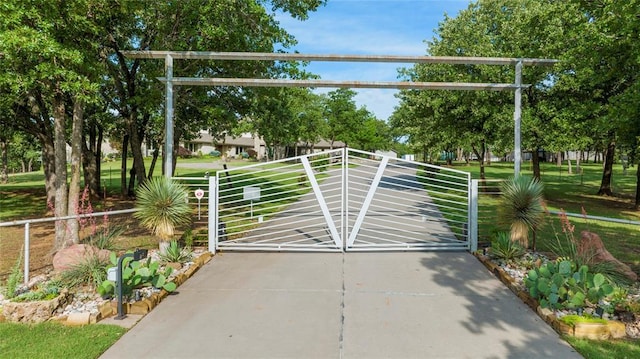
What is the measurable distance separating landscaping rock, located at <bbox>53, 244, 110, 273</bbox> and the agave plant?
1077mm

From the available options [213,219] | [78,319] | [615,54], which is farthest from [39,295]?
[615,54]

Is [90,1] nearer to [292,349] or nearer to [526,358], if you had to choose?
[292,349]

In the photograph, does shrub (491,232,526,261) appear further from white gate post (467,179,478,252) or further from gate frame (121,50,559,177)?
gate frame (121,50,559,177)

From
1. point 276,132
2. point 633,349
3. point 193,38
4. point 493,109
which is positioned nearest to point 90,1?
point 193,38

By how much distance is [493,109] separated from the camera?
16531mm

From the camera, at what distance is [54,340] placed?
160 inches

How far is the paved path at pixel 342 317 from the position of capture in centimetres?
396

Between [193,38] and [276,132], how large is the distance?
6620mm

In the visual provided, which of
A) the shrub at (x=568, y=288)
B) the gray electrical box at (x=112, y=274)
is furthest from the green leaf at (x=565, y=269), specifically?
the gray electrical box at (x=112, y=274)

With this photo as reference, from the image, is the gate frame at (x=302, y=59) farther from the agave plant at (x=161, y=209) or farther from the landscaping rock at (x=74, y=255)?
the landscaping rock at (x=74, y=255)

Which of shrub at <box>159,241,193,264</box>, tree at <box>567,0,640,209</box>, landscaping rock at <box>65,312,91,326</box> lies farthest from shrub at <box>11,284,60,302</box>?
tree at <box>567,0,640,209</box>

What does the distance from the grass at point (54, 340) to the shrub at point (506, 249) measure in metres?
5.77

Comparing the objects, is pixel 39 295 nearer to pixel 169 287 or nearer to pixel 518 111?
pixel 169 287

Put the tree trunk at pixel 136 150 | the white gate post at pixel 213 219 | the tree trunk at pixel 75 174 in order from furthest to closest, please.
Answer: the tree trunk at pixel 136 150 < the white gate post at pixel 213 219 < the tree trunk at pixel 75 174
